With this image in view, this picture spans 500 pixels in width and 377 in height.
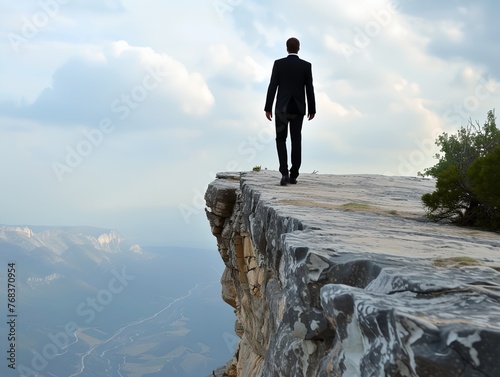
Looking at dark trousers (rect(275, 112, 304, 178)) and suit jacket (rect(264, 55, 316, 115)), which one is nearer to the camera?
suit jacket (rect(264, 55, 316, 115))

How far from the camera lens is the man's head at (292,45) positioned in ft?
34.1

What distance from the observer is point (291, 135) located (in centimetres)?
1062

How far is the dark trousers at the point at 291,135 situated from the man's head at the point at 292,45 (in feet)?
3.96

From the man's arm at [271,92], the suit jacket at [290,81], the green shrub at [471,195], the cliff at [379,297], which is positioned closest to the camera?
the cliff at [379,297]

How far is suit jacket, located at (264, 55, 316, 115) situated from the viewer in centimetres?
1035

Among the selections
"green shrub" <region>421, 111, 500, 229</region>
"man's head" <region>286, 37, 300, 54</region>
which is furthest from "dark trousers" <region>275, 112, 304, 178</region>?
"green shrub" <region>421, 111, 500, 229</region>

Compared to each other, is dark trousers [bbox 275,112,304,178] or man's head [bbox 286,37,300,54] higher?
man's head [bbox 286,37,300,54]

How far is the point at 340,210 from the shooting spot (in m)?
6.93

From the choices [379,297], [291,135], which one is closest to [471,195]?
[291,135]

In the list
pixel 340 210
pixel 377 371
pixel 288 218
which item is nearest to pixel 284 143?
pixel 340 210

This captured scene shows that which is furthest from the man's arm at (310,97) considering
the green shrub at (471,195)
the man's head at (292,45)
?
the green shrub at (471,195)

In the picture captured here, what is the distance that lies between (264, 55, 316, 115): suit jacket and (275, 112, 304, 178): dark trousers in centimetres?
14

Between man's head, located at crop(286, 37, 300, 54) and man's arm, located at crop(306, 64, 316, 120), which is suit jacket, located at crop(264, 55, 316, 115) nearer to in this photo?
man's arm, located at crop(306, 64, 316, 120)

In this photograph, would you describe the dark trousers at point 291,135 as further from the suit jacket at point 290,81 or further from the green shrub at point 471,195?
the green shrub at point 471,195
